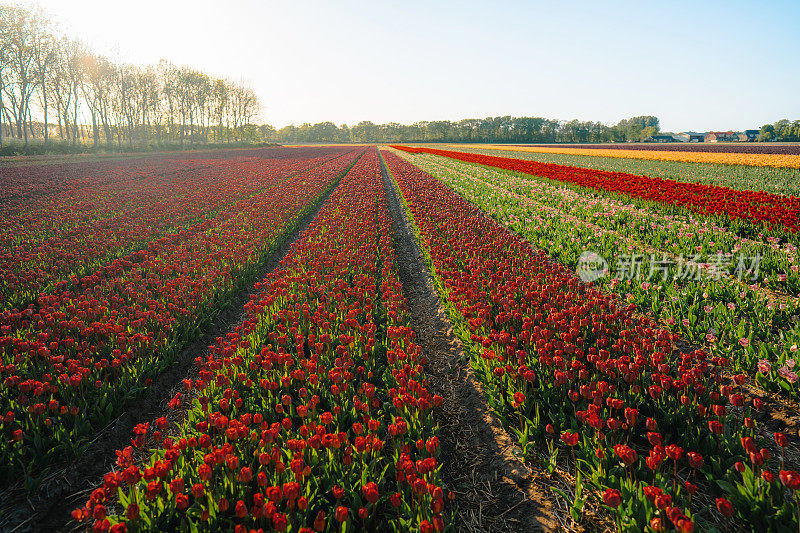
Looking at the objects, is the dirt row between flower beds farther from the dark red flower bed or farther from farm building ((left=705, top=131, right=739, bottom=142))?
farm building ((left=705, top=131, right=739, bottom=142))

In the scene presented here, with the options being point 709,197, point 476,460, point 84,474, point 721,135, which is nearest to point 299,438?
point 476,460

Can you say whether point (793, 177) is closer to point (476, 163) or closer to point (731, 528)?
point (476, 163)

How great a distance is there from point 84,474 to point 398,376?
3013 mm

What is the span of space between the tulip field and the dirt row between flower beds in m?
0.02

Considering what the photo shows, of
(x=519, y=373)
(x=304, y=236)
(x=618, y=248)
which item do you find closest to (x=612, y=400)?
(x=519, y=373)

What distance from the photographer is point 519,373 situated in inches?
160

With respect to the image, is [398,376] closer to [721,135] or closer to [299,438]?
[299,438]

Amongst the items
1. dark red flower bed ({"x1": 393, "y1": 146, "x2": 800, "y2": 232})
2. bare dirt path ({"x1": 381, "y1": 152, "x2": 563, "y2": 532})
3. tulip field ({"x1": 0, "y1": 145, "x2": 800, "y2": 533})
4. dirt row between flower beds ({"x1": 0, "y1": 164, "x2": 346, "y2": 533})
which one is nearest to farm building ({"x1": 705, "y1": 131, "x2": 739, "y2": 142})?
dark red flower bed ({"x1": 393, "y1": 146, "x2": 800, "y2": 232})

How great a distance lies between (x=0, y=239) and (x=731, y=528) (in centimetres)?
1496

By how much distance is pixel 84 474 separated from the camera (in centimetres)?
368

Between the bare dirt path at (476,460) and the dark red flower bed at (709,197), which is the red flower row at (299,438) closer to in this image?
the bare dirt path at (476,460)

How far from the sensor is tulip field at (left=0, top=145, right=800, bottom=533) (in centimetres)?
283

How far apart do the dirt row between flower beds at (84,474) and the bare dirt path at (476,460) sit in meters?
3.07

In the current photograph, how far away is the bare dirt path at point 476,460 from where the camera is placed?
3.15 metres
